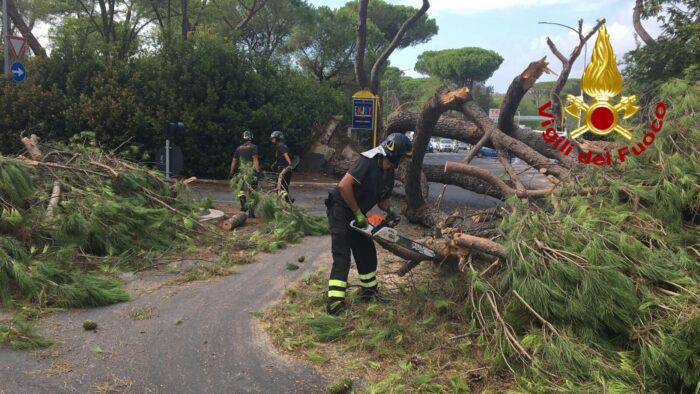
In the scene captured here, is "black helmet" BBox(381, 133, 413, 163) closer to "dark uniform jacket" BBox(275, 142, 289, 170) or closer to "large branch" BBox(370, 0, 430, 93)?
"dark uniform jacket" BBox(275, 142, 289, 170)

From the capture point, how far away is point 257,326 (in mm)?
4277

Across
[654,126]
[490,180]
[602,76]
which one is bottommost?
[490,180]

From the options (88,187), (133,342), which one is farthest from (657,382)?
(88,187)

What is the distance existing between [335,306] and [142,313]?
5.25ft

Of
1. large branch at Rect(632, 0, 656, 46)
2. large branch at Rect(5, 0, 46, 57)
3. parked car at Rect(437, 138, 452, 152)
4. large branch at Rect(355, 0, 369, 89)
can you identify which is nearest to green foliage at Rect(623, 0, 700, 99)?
large branch at Rect(632, 0, 656, 46)

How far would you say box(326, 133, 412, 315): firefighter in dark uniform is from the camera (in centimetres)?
439

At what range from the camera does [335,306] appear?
4363 mm

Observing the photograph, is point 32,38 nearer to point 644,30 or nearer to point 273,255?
point 273,255

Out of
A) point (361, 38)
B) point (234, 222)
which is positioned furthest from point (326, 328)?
point (361, 38)

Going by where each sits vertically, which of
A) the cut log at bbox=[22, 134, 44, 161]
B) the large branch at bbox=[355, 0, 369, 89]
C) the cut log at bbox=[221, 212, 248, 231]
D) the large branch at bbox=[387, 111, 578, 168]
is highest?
the large branch at bbox=[355, 0, 369, 89]

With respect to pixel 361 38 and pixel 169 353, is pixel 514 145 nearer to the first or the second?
pixel 169 353

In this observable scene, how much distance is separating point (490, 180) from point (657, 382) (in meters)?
3.86

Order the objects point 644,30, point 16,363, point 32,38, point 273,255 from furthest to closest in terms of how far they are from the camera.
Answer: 1. point 32,38
2. point 644,30
3. point 273,255
4. point 16,363

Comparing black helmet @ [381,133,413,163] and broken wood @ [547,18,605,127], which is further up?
broken wood @ [547,18,605,127]
